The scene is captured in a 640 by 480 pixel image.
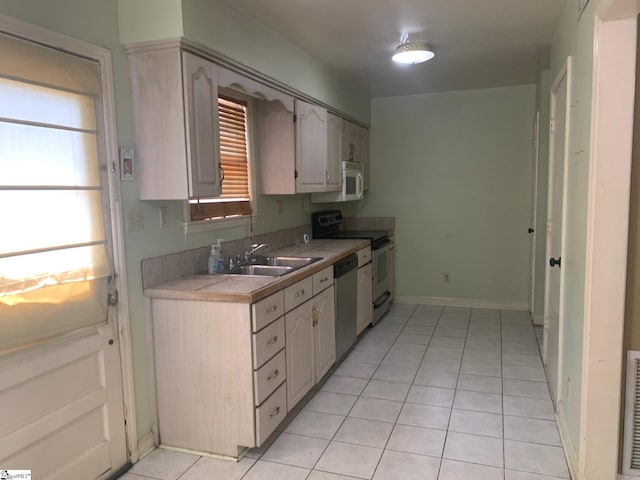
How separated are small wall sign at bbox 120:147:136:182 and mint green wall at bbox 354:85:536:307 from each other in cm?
359

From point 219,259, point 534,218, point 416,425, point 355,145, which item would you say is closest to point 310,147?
point 355,145

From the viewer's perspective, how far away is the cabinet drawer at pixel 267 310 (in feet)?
7.68

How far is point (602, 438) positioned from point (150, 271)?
7.48 ft

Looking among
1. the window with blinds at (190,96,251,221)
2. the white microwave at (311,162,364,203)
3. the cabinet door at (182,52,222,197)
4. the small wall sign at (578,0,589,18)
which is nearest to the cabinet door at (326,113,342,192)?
the white microwave at (311,162,364,203)

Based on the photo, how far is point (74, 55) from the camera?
2037mm

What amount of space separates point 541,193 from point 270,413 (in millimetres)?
3305

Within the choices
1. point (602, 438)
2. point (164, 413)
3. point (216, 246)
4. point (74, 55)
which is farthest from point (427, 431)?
point (74, 55)

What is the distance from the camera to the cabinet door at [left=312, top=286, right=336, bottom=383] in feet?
10.3

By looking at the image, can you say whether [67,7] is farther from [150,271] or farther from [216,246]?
[216,246]

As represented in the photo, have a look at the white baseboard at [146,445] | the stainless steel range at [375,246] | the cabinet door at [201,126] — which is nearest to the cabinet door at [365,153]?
the stainless steel range at [375,246]

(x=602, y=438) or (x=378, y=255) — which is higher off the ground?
(x=378, y=255)

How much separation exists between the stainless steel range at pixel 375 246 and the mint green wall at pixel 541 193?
4.76 feet

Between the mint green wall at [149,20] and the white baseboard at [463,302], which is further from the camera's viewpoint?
the white baseboard at [463,302]

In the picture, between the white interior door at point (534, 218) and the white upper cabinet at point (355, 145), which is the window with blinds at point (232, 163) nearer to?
the white upper cabinet at point (355, 145)
